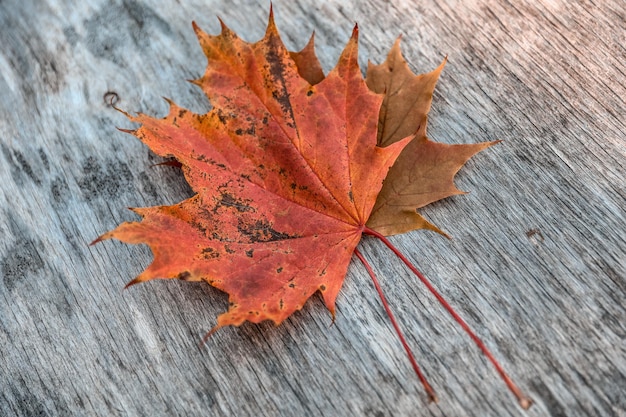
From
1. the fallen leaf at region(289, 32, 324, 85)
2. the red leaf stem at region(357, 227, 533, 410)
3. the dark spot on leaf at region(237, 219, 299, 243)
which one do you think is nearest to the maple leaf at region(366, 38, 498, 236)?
the red leaf stem at region(357, 227, 533, 410)

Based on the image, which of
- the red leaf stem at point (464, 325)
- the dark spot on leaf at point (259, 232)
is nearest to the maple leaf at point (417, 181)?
the red leaf stem at point (464, 325)

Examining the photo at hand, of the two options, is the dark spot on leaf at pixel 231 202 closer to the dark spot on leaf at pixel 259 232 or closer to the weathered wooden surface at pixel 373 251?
the dark spot on leaf at pixel 259 232

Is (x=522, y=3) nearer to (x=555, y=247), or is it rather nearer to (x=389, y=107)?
(x=389, y=107)

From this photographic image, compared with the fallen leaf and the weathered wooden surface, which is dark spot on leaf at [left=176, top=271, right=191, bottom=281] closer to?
the weathered wooden surface

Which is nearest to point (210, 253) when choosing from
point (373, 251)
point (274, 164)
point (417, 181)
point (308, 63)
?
point (274, 164)

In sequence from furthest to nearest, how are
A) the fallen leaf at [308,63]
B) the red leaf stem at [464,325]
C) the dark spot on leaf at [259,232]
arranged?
the fallen leaf at [308,63] < the dark spot on leaf at [259,232] < the red leaf stem at [464,325]

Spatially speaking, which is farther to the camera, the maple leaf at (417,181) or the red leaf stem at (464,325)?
the maple leaf at (417,181)
